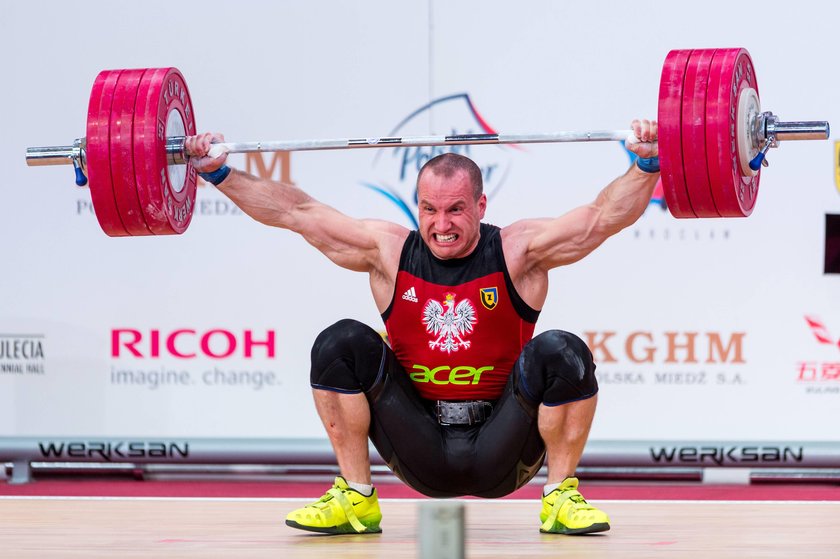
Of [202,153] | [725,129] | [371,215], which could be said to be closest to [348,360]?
[202,153]

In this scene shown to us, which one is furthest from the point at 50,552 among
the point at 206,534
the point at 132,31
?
the point at 132,31

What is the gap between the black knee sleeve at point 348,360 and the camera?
9.84 ft

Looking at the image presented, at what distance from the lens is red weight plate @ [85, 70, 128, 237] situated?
314 cm

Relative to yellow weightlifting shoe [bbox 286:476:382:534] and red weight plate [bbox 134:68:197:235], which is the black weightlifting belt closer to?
yellow weightlifting shoe [bbox 286:476:382:534]

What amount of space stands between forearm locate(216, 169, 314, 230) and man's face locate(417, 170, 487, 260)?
0.39 metres

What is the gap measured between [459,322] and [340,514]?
580 millimetres

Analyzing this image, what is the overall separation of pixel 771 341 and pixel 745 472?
23.1 inches

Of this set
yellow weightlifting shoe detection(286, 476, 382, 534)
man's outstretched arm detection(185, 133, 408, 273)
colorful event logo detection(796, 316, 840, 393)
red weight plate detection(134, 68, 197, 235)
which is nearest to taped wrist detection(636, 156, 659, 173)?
man's outstretched arm detection(185, 133, 408, 273)

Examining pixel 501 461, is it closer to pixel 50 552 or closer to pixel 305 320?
pixel 50 552

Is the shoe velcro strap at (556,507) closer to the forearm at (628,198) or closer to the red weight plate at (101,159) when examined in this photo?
the forearm at (628,198)

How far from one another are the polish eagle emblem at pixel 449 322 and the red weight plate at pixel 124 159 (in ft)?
2.69

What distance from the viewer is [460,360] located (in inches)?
123

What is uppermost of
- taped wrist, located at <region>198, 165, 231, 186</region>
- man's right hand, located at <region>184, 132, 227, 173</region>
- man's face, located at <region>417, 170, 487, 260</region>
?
man's right hand, located at <region>184, 132, 227, 173</region>

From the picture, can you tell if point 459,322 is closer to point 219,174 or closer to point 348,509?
point 348,509
